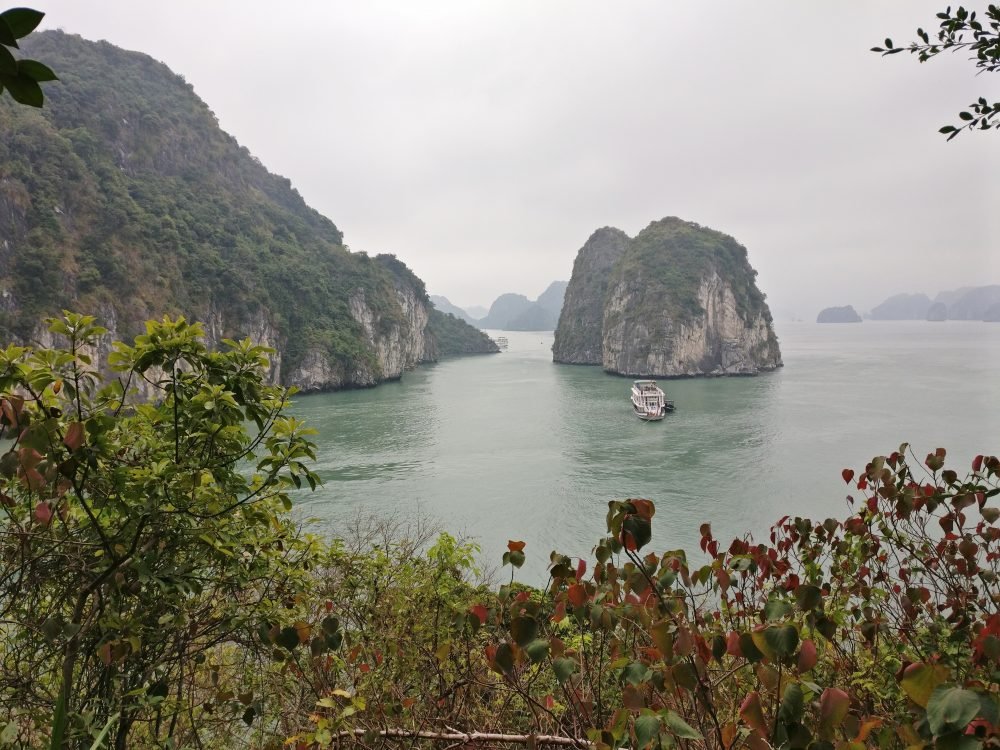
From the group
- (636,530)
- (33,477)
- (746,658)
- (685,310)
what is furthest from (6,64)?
(685,310)

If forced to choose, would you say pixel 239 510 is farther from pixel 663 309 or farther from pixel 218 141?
pixel 218 141

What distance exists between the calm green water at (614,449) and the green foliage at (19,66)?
6.01 metres

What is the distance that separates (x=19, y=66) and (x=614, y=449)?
23.5m

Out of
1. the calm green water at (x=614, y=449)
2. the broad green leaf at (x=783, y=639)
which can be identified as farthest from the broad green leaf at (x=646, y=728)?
the calm green water at (x=614, y=449)

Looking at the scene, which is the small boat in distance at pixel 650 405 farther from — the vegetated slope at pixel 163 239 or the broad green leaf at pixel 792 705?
the broad green leaf at pixel 792 705

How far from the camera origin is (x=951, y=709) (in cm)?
69

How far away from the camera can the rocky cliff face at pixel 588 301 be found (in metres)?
74.0

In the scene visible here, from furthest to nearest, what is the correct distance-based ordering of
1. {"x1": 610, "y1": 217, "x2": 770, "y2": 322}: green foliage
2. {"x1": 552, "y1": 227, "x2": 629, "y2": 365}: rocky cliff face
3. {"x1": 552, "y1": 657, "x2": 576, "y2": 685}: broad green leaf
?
{"x1": 552, "y1": 227, "x2": 629, "y2": 365}: rocky cliff face
{"x1": 610, "y1": 217, "x2": 770, "y2": 322}: green foliage
{"x1": 552, "y1": 657, "x2": 576, "y2": 685}: broad green leaf

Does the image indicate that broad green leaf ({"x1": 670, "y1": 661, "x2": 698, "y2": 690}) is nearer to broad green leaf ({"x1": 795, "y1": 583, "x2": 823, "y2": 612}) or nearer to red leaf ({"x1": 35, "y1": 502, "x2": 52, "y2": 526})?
broad green leaf ({"x1": 795, "y1": 583, "x2": 823, "y2": 612})

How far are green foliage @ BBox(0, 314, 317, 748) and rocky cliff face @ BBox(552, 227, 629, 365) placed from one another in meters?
70.5

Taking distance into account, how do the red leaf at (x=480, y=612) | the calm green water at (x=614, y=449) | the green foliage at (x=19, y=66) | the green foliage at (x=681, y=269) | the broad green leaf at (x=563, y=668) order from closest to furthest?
the green foliage at (x=19, y=66), the broad green leaf at (x=563, y=668), the red leaf at (x=480, y=612), the calm green water at (x=614, y=449), the green foliage at (x=681, y=269)

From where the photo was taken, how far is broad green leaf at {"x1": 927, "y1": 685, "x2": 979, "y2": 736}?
0.67 metres

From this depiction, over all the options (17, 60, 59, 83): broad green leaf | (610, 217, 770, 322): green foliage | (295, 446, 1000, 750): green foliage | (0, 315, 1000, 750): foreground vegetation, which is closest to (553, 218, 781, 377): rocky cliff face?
(610, 217, 770, 322): green foliage

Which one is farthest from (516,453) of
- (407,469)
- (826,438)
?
(826,438)
